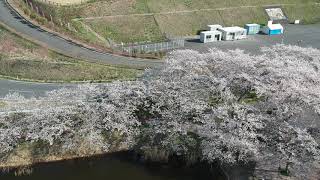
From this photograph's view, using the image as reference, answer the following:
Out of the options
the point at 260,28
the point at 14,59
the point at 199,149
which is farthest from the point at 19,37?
the point at 260,28

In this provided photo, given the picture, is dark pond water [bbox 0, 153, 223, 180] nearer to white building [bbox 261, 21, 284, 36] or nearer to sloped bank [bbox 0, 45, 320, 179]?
sloped bank [bbox 0, 45, 320, 179]

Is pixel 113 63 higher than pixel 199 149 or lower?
higher

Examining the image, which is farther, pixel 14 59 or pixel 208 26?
pixel 208 26

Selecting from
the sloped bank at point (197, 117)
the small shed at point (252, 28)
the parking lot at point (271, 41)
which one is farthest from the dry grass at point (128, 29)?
the sloped bank at point (197, 117)

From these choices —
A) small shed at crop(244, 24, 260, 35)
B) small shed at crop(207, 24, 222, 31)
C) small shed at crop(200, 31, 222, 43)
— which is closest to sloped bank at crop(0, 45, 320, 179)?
small shed at crop(200, 31, 222, 43)

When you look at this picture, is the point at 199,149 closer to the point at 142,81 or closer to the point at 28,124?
the point at 142,81

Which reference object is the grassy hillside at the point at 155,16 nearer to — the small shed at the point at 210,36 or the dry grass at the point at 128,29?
the dry grass at the point at 128,29
